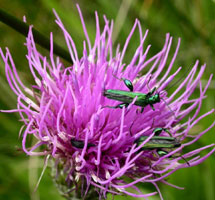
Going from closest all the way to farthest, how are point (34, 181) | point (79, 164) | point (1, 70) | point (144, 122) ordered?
point (79, 164)
point (144, 122)
point (34, 181)
point (1, 70)

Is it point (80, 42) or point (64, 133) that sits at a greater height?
point (80, 42)

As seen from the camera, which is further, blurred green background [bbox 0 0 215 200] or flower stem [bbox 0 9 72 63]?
blurred green background [bbox 0 0 215 200]

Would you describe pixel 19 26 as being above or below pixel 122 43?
below

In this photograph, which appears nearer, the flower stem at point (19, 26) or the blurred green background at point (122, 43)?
the flower stem at point (19, 26)

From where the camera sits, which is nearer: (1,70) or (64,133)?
(64,133)

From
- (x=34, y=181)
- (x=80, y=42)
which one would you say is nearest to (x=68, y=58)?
(x=34, y=181)

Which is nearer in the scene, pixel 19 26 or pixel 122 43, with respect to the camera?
pixel 19 26

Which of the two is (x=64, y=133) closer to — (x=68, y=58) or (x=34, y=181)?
(x=68, y=58)

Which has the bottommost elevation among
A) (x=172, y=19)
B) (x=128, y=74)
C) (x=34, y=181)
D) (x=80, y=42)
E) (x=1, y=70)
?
(x=34, y=181)
